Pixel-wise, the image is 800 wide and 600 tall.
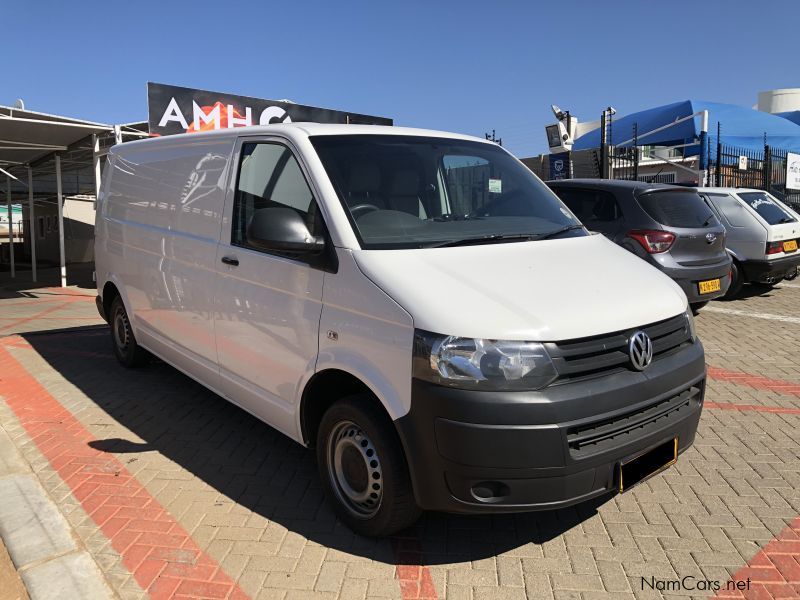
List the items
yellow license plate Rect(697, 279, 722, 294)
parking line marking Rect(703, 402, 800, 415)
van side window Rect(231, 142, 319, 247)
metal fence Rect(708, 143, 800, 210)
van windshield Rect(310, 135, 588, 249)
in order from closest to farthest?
van windshield Rect(310, 135, 588, 249)
van side window Rect(231, 142, 319, 247)
parking line marking Rect(703, 402, 800, 415)
yellow license plate Rect(697, 279, 722, 294)
metal fence Rect(708, 143, 800, 210)

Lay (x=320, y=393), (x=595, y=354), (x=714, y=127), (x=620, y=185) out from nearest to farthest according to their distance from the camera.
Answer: (x=595, y=354) < (x=320, y=393) < (x=620, y=185) < (x=714, y=127)

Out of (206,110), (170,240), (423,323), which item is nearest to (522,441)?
(423,323)

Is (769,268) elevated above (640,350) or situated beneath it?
elevated above

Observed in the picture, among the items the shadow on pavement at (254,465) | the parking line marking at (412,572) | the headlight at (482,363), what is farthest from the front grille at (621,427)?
the parking line marking at (412,572)

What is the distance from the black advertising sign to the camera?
10891mm

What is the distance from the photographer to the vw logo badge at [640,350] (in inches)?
107

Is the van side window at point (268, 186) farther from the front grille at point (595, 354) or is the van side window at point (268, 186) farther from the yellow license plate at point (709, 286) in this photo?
the yellow license plate at point (709, 286)

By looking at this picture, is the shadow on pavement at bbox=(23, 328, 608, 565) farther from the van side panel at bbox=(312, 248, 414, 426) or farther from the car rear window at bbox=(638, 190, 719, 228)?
the car rear window at bbox=(638, 190, 719, 228)

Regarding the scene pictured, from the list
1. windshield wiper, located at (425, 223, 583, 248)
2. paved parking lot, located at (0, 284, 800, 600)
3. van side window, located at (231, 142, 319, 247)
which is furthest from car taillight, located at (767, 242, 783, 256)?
van side window, located at (231, 142, 319, 247)

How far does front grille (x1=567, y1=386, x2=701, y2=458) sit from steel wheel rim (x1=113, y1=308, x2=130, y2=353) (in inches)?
183

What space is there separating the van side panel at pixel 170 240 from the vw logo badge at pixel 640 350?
2525 mm

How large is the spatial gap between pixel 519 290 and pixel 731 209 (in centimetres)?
866

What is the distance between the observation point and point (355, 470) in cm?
307

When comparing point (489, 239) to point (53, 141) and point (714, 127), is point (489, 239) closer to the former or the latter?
point (53, 141)
